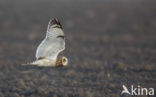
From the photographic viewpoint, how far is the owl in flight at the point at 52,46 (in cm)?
1048

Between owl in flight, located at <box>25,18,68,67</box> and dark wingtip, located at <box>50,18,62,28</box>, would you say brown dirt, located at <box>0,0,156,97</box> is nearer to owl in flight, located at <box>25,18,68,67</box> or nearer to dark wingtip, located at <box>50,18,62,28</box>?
owl in flight, located at <box>25,18,68,67</box>

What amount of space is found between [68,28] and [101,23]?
121 inches

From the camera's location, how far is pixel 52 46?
10.7 m

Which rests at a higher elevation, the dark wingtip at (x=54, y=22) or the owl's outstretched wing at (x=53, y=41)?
the dark wingtip at (x=54, y=22)

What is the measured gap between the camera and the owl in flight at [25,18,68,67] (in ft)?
34.4

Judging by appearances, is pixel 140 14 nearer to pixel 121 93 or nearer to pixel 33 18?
pixel 33 18

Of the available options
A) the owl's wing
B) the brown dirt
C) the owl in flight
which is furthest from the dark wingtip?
the brown dirt

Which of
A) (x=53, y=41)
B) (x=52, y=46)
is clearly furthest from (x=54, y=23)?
(x=52, y=46)

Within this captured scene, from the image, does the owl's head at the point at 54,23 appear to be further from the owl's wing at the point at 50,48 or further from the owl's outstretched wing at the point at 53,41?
the owl's wing at the point at 50,48

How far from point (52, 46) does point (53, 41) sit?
19 cm

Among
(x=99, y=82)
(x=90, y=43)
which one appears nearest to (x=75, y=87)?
(x=99, y=82)

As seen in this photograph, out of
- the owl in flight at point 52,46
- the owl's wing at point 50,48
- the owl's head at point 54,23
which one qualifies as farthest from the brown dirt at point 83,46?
the owl's head at point 54,23

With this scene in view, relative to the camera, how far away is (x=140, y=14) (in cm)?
3562

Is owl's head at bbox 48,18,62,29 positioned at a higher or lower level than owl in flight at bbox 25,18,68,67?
higher
